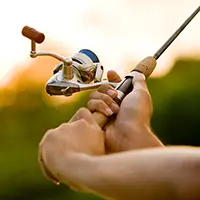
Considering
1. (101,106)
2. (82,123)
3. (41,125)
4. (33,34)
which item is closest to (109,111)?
(101,106)

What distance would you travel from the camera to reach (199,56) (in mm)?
7859

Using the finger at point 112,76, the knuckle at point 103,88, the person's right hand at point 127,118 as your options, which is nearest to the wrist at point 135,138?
the person's right hand at point 127,118

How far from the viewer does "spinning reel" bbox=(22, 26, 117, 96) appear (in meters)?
2.23

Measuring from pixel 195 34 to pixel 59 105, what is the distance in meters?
1.26

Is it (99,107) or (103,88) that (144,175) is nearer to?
(99,107)

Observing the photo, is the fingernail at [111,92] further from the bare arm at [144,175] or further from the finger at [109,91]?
the bare arm at [144,175]

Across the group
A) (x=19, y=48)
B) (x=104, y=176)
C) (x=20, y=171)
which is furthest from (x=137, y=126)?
(x=20, y=171)

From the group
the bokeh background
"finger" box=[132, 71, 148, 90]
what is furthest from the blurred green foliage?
"finger" box=[132, 71, 148, 90]

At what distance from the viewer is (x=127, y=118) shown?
1981mm

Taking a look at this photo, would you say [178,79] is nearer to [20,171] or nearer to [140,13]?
[140,13]

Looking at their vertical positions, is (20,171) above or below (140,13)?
below

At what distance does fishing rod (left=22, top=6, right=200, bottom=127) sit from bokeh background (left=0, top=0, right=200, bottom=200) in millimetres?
4060

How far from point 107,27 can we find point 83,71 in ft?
15.8

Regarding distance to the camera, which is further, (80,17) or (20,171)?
(20,171)
